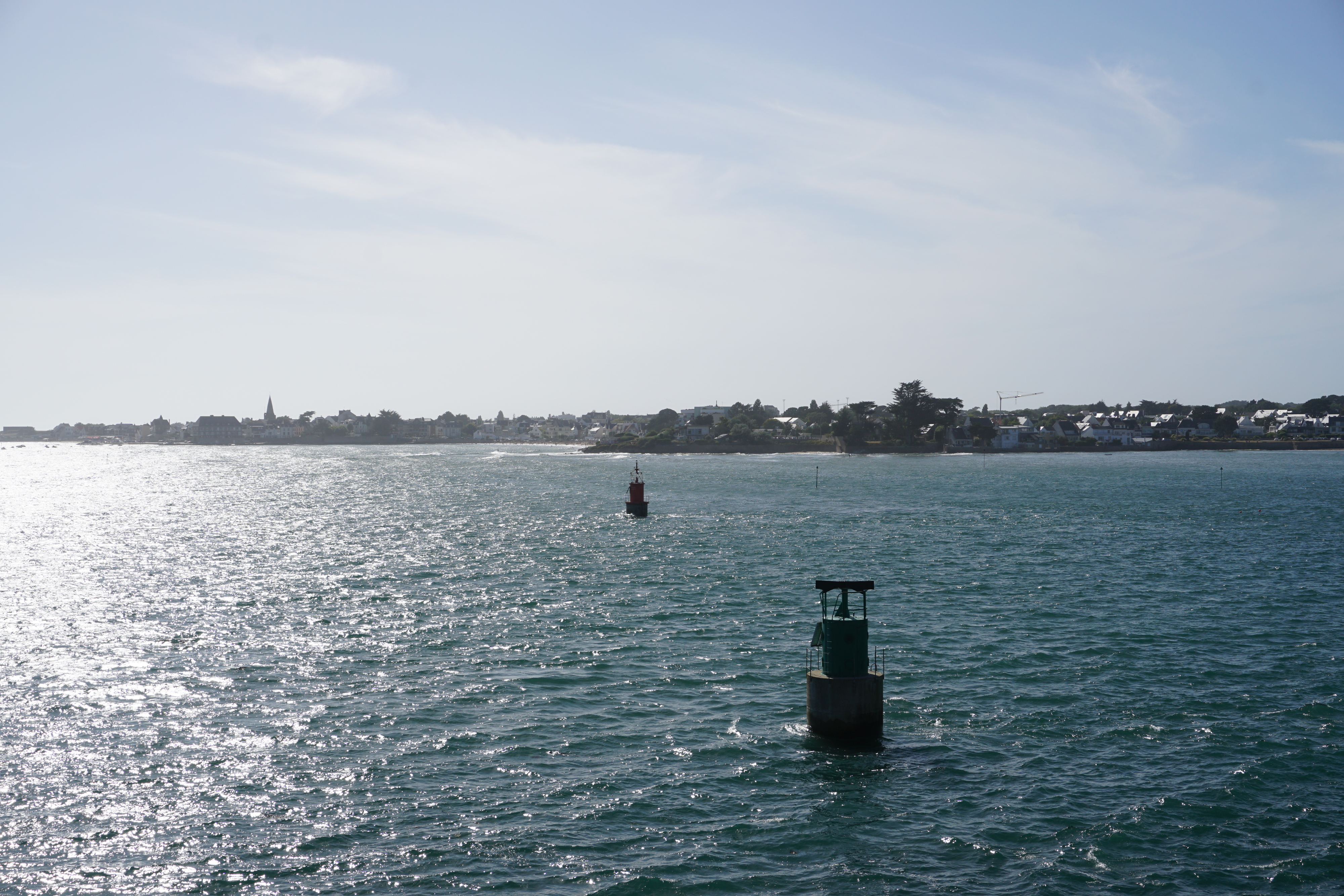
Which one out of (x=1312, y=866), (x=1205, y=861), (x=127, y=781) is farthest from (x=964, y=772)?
(x=127, y=781)

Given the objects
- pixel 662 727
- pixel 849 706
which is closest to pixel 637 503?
pixel 662 727

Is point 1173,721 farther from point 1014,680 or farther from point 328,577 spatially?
point 328,577

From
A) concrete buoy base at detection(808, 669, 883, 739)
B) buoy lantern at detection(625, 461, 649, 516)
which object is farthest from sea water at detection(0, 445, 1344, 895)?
buoy lantern at detection(625, 461, 649, 516)

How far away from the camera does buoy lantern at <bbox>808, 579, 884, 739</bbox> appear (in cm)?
2434

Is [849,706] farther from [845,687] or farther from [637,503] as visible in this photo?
[637,503]

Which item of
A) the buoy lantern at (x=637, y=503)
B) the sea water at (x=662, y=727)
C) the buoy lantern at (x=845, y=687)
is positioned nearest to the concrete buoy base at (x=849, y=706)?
the buoy lantern at (x=845, y=687)

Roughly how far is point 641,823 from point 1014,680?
1619 cm

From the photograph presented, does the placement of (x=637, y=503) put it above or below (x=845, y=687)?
above

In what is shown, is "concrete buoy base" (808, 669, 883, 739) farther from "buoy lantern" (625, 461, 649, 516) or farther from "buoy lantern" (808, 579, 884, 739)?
"buoy lantern" (625, 461, 649, 516)

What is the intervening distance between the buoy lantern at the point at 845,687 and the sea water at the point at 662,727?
66cm

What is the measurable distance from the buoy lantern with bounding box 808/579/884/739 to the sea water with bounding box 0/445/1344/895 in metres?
0.66

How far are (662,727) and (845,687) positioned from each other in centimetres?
546

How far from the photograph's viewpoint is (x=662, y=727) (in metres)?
26.0

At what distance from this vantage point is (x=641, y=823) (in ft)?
64.8
